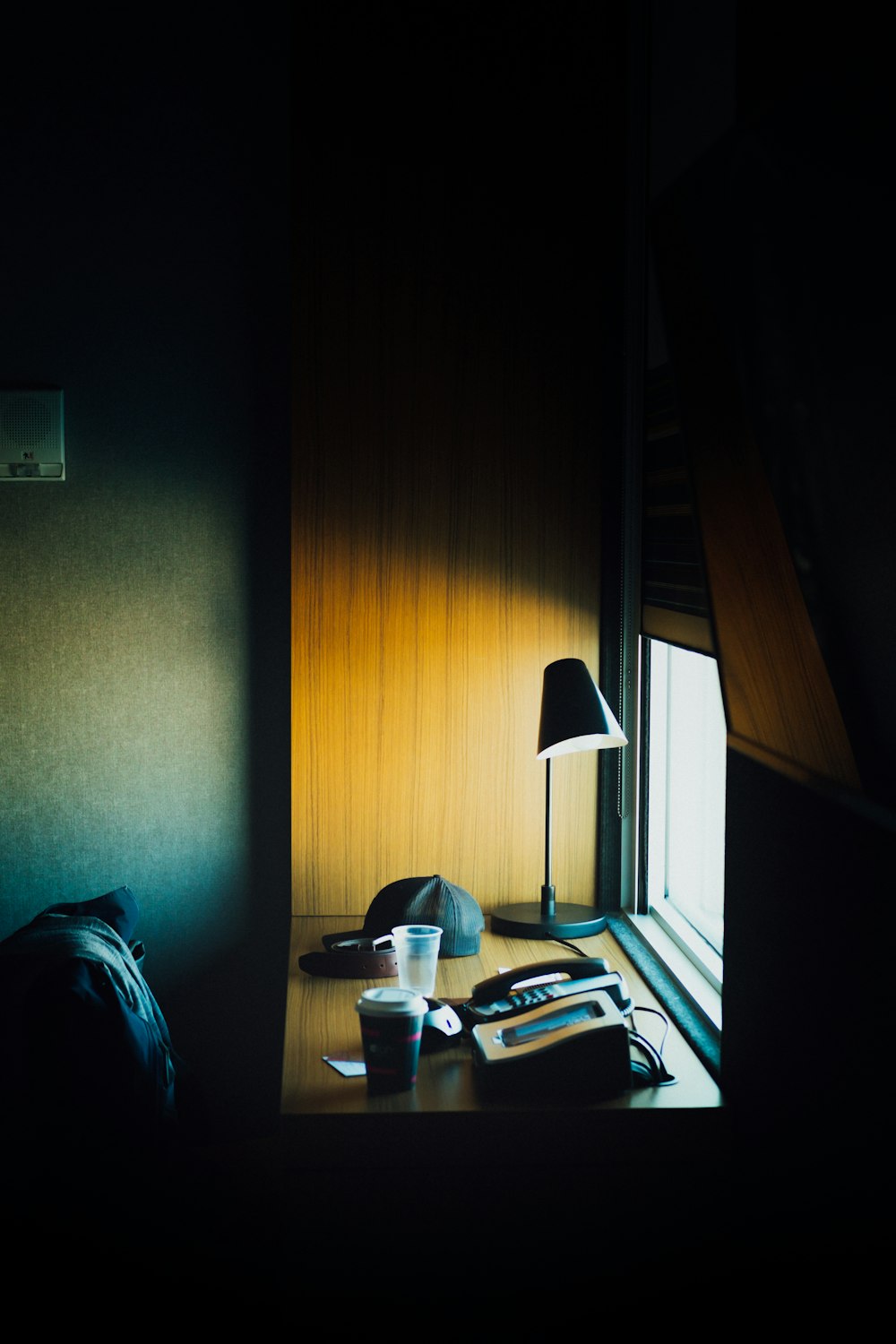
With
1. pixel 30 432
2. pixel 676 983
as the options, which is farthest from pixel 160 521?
pixel 676 983

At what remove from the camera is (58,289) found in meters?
2.43

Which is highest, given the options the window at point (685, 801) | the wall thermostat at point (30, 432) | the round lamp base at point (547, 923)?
the wall thermostat at point (30, 432)

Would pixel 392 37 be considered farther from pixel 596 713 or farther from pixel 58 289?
pixel 596 713

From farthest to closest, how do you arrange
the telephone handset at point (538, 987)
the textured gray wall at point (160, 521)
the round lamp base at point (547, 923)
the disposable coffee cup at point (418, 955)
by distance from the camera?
the textured gray wall at point (160, 521)
the round lamp base at point (547, 923)
the disposable coffee cup at point (418, 955)
the telephone handset at point (538, 987)

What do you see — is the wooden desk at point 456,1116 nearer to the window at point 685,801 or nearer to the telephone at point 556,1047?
the telephone at point 556,1047

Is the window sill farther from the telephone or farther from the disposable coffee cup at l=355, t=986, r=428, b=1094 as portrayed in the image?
the disposable coffee cup at l=355, t=986, r=428, b=1094

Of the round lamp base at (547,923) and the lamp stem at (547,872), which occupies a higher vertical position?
the lamp stem at (547,872)

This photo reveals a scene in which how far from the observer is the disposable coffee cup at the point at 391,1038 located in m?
1.42

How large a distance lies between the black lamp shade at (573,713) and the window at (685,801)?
0.51ft

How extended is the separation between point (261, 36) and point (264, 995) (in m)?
2.12

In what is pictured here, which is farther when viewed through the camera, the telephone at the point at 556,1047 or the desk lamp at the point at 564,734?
the desk lamp at the point at 564,734

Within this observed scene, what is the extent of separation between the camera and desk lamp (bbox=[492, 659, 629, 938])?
197 centimetres

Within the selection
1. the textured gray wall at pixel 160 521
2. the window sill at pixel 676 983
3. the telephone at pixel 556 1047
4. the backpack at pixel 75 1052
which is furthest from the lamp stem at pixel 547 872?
the backpack at pixel 75 1052

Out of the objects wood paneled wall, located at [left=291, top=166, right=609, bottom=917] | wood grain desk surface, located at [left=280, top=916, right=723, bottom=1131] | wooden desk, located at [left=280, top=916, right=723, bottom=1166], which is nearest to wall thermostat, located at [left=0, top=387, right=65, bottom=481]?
wood paneled wall, located at [left=291, top=166, right=609, bottom=917]
